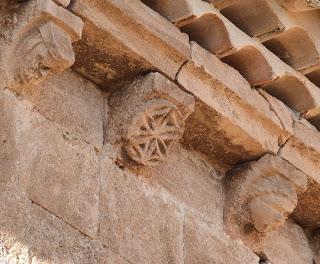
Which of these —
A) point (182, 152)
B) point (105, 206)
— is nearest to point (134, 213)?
point (105, 206)

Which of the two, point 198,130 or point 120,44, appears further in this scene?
point 198,130

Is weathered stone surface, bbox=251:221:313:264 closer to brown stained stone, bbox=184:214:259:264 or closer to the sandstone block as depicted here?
brown stained stone, bbox=184:214:259:264

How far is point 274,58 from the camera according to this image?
570 cm

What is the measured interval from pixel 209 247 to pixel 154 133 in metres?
0.58

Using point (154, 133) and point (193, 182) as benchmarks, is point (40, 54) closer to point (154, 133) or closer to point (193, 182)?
point (154, 133)

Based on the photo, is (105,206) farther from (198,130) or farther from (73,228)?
(198,130)

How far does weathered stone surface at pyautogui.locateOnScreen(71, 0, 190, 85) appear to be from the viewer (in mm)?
5156

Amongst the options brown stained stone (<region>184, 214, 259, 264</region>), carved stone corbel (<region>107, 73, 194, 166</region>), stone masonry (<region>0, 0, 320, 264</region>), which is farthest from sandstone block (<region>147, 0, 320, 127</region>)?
brown stained stone (<region>184, 214, 259, 264</region>)

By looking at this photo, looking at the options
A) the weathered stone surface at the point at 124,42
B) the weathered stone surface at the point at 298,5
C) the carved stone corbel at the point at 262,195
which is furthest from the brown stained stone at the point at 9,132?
the weathered stone surface at the point at 298,5

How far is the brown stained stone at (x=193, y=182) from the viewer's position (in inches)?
217

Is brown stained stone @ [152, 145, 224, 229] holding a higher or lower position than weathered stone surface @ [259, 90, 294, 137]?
lower

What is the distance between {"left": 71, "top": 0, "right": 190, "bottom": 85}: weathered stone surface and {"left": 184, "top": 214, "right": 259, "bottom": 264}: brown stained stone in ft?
2.20

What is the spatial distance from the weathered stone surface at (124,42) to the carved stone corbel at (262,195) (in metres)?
0.68

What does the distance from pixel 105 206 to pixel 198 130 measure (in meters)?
0.72
